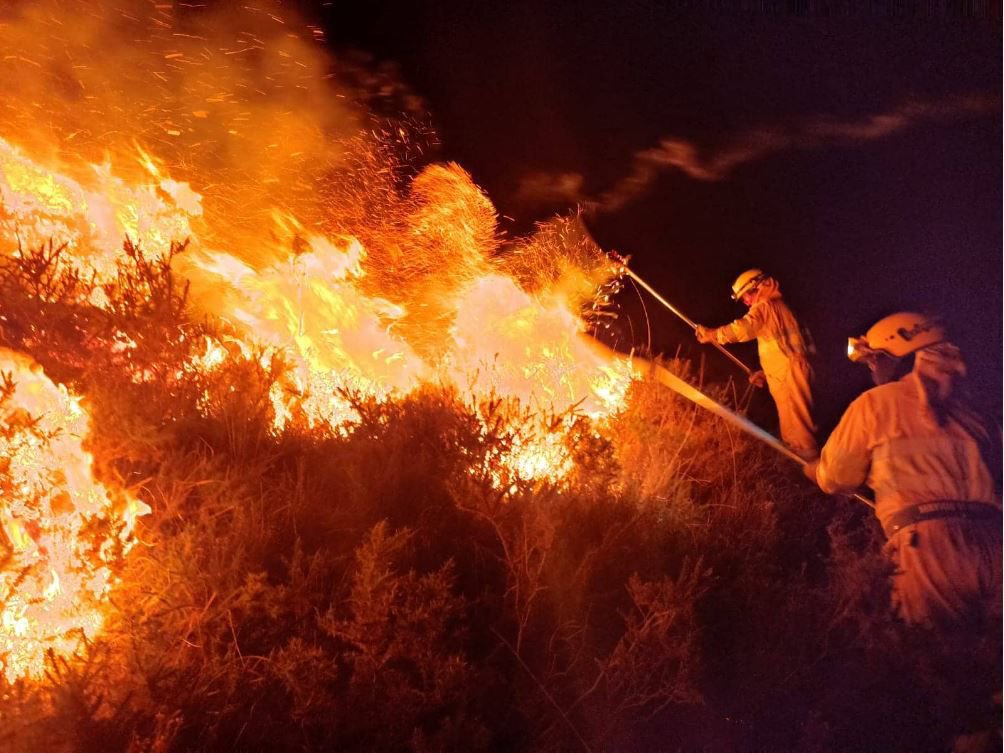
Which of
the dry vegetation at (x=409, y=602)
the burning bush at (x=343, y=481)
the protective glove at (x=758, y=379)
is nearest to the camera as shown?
the dry vegetation at (x=409, y=602)

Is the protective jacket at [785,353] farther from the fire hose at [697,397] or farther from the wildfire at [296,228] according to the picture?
the wildfire at [296,228]

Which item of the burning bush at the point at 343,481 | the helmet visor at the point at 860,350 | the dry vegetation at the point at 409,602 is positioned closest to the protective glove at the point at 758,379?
the burning bush at the point at 343,481

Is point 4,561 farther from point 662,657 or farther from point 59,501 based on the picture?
point 662,657

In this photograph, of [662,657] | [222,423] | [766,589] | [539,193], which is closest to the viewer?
[662,657]

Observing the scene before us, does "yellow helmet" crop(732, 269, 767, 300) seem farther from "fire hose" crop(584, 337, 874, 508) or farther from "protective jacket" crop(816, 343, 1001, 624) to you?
"protective jacket" crop(816, 343, 1001, 624)

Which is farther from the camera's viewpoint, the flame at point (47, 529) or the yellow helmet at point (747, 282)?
the yellow helmet at point (747, 282)

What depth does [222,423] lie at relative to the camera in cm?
454

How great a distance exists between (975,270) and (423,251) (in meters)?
4.22

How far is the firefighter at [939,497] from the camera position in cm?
346

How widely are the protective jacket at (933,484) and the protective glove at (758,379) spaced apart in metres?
3.56

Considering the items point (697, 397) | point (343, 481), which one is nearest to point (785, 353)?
point (697, 397)

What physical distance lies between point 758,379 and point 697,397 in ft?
4.47

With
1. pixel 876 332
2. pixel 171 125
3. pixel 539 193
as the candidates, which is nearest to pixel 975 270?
pixel 876 332

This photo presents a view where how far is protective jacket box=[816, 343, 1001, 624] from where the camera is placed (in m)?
3.51
